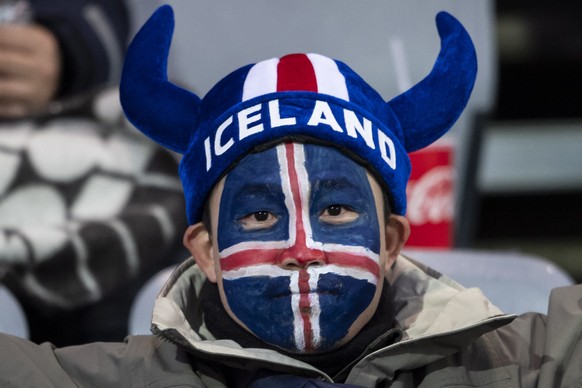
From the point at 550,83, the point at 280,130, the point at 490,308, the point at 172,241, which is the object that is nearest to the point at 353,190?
the point at 280,130

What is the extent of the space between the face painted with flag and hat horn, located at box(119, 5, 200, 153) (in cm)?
13

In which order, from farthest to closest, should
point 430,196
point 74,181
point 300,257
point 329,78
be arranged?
point 430,196 < point 74,181 < point 329,78 < point 300,257

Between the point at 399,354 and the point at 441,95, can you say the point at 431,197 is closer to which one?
the point at 441,95

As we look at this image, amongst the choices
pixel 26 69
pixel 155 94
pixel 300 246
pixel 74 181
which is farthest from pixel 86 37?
pixel 300 246

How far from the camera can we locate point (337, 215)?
176cm

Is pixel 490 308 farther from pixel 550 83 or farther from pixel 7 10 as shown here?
pixel 550 83

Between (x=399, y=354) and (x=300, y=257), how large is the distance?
190mm

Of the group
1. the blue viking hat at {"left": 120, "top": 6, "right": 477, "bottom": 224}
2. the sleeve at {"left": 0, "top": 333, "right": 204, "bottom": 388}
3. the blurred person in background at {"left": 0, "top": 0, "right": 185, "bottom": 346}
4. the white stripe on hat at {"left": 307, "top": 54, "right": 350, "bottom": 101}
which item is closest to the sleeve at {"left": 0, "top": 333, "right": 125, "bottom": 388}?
the sleeve at {"left": 0, "top": 333, "right": 204, "bottom": 388}

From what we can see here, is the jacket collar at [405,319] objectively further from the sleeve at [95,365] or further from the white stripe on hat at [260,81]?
the white stripe on hat at [260,81]

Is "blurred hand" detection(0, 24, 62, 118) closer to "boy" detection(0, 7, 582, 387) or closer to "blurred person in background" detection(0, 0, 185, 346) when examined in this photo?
"blurred person in background" detection(0, 0, 185, 346)

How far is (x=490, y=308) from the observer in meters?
1.77

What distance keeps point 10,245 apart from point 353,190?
0.98 m

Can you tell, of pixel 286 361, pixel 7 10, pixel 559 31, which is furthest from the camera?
pixel 559 31

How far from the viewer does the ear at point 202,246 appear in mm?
1852
